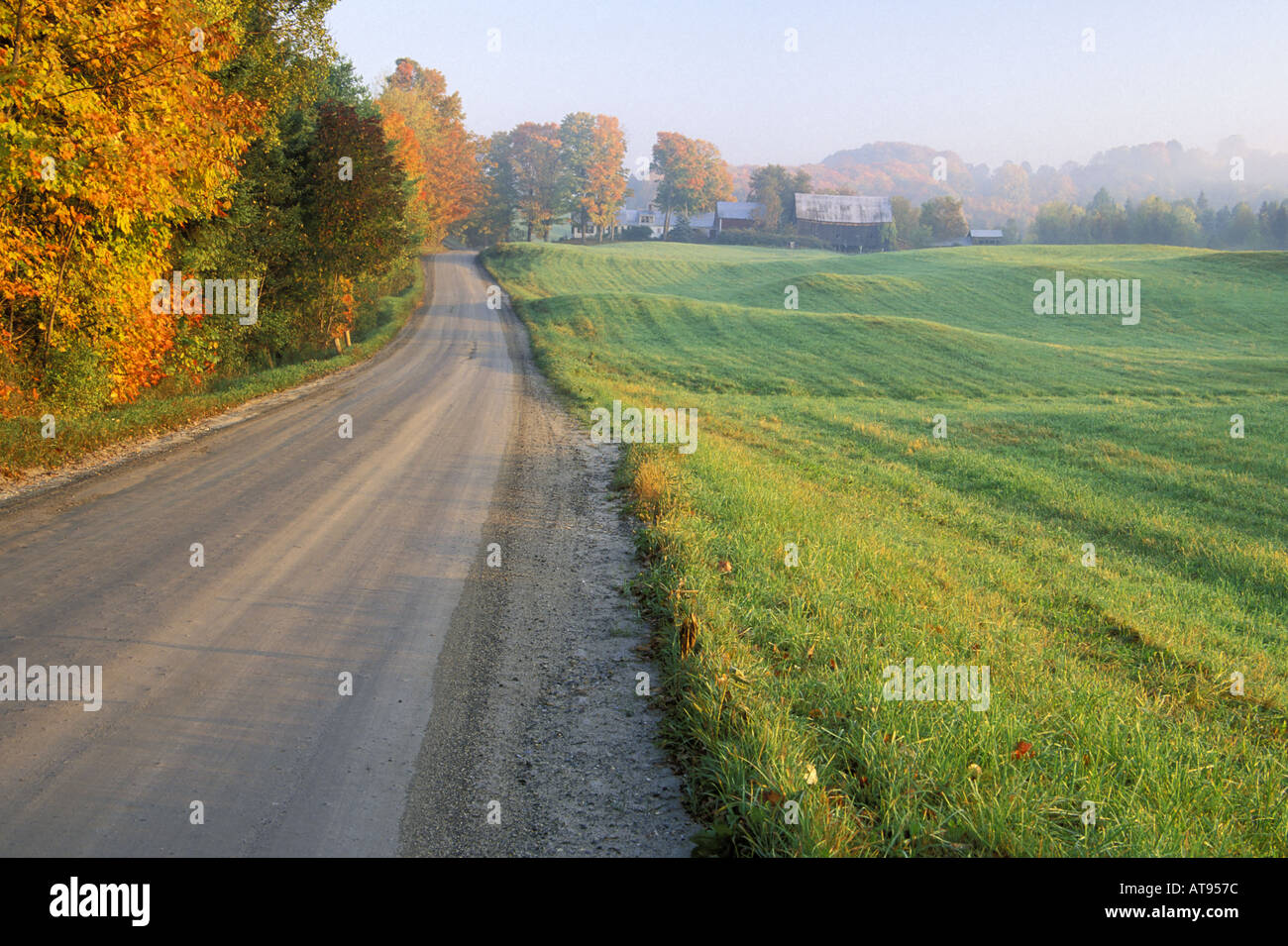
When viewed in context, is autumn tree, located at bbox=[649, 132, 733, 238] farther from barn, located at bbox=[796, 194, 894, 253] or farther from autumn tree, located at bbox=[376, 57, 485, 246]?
autumn tree, located at bbox=[376, 57, 485, 246]

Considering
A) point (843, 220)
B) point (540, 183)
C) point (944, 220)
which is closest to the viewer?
point (540, 183)

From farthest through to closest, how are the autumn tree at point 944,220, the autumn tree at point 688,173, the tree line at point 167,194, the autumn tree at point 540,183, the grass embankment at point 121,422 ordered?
the autumn tree at point 688,173 → the autumn tree at point 944,220 → the autumn tree at point 540,183 → the tree line at point 167,194 → the grass embankment at point 121,422

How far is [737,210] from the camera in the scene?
4990 inches

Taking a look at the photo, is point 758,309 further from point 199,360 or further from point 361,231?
point 199,360

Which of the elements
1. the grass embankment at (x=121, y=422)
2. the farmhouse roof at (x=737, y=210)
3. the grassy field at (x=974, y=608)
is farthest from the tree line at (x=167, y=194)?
the farmhouse roof at (x=737, y=210)

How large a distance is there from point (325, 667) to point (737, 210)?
12966 cm

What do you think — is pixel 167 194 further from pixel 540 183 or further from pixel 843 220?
pixel 843 220

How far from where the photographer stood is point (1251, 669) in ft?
25.5

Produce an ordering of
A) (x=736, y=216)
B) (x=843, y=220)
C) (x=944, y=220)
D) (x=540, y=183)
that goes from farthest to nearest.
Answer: (x=736, y=216) → (x=944, y=220) → (x=843, y=220) → (x=540, y=183)

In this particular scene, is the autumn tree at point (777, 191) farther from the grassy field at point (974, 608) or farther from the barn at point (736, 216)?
the grassy field at point (974, 608)

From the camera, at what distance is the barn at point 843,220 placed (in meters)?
115

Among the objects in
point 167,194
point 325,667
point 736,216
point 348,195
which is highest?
point 736,216

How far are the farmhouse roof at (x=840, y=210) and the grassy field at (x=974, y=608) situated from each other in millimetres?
91305

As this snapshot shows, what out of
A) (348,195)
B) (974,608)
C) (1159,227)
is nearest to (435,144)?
(348,195)
